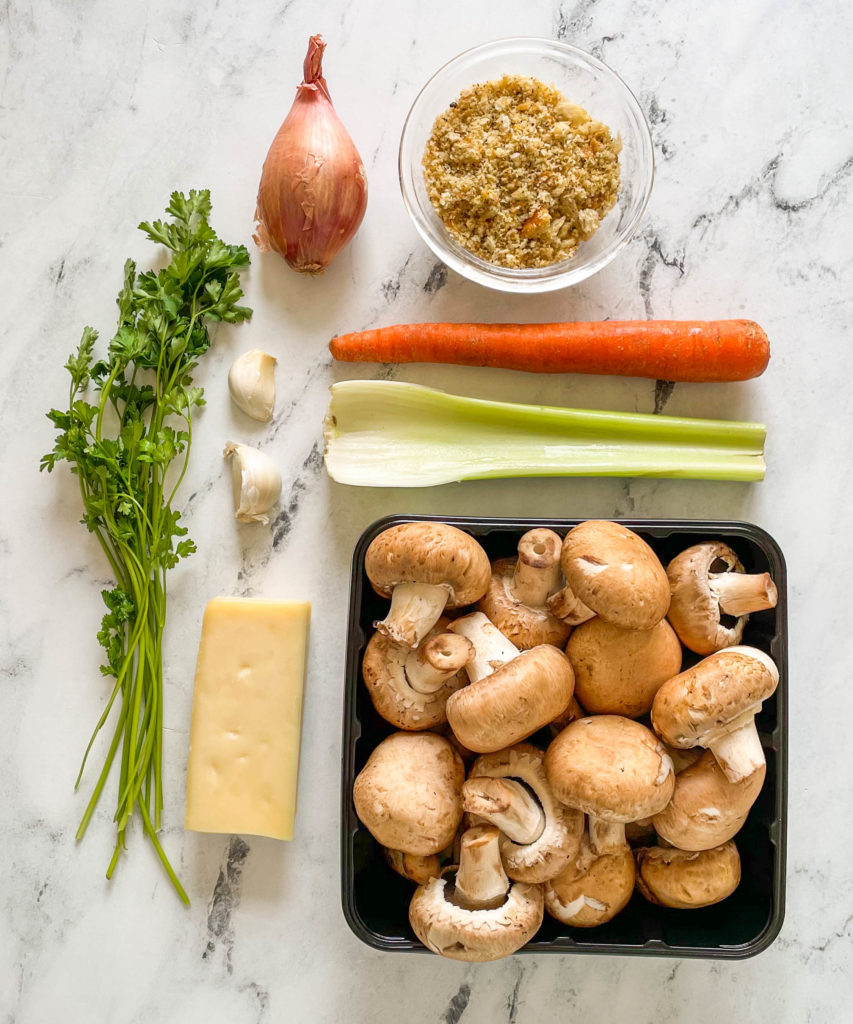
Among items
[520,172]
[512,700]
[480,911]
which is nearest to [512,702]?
[512,700]

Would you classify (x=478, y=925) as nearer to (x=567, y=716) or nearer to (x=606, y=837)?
(x=606, y=837)

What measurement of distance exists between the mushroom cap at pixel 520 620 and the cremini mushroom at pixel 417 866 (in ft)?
1.31

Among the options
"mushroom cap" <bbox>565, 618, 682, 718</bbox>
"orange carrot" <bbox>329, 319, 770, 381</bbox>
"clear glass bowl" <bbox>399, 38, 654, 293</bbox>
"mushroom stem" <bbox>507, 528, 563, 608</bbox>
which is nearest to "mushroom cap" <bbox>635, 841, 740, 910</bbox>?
"mushroom cap" <bbox>565, 618, 682, 718</bbox>

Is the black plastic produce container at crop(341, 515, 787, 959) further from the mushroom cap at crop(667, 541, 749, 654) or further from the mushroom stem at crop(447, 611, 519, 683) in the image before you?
the mushroom stem at crop(447, 611, 519, 683)

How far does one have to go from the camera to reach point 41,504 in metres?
1.76

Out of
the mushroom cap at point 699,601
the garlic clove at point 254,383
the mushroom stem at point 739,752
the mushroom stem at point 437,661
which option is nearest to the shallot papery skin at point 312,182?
the garlic clove at point 254,383

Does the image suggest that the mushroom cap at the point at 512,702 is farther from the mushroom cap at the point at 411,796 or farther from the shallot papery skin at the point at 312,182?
the shallot papery skin at the point at 312,182

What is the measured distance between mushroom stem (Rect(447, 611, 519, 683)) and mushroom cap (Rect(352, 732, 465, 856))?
0.51 ft

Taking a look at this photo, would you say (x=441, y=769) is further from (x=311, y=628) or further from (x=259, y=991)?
(x=259, y=991)

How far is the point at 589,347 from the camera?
165cm

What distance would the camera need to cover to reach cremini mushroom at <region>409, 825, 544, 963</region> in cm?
132

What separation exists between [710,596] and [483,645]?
395 millimetres

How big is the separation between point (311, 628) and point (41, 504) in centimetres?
62

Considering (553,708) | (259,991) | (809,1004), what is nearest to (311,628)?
(553,708)
